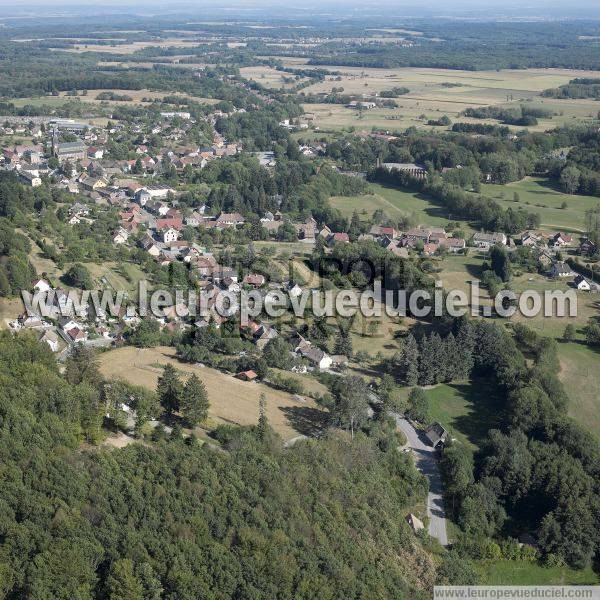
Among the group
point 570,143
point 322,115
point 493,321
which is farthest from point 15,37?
point 493,321

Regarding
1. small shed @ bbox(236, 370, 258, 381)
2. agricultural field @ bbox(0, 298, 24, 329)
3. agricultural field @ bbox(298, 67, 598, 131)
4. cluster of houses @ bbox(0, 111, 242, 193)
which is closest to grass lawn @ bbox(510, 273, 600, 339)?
small shed @ bbox(236, 370, 258, 381)

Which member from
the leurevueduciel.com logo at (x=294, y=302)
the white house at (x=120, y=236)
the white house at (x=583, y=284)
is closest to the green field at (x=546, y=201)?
the white house at (x=583, y=284)

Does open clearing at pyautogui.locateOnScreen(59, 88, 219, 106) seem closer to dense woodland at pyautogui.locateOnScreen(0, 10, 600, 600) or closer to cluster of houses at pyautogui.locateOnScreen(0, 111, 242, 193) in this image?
cluster of houses at pyautogui.locateOnScreen(0, 111, 242, 193)

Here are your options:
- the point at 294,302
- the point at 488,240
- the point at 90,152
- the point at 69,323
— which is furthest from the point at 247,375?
the point at 90,152

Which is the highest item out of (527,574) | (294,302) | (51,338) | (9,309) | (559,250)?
(9,309)

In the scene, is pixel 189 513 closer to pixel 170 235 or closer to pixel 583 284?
pixel 583 284

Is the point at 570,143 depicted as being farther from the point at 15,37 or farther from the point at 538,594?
the point at 15,37
